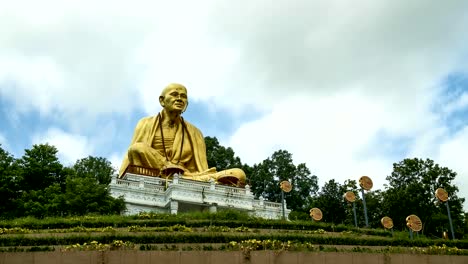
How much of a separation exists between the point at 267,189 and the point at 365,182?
78.8 ft

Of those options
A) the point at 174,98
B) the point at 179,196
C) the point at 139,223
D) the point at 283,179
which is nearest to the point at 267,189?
the point at 283,179

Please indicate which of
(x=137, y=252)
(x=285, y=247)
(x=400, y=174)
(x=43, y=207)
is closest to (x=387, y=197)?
(x=400, y=174)

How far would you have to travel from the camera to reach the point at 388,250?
58.6 feet

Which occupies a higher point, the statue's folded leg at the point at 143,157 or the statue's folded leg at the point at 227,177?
the statue's folded leg at the point at 143,157

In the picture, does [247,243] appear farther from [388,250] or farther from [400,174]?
[400,174]

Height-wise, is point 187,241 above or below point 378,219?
below

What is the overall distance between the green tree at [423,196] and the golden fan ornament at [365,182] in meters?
11.8

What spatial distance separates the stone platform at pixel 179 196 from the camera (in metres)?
29.8

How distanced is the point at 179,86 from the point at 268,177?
17.1 metres

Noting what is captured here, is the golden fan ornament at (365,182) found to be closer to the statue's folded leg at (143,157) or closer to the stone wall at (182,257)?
the stone wall at (182,257)

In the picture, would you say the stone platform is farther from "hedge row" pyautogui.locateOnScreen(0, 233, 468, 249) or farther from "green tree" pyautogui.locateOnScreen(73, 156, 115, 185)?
"green tree" pyautogui.locateOnScreen(73, 156, 115, 185)

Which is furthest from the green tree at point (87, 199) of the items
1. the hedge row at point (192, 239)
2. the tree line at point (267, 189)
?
the hedge row at point (192, 239)

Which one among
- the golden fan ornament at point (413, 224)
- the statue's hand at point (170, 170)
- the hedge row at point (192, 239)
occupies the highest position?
the statue's hand at point (170, 170)

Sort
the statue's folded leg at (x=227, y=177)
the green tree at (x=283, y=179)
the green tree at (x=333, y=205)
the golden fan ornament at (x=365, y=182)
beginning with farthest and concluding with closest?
the green tree at (x=283, y=179), the green tree at (x=333, y=205), the statue's folded leg at (x=227, y=177), the golden fan ornament at (x=365, y=182)
